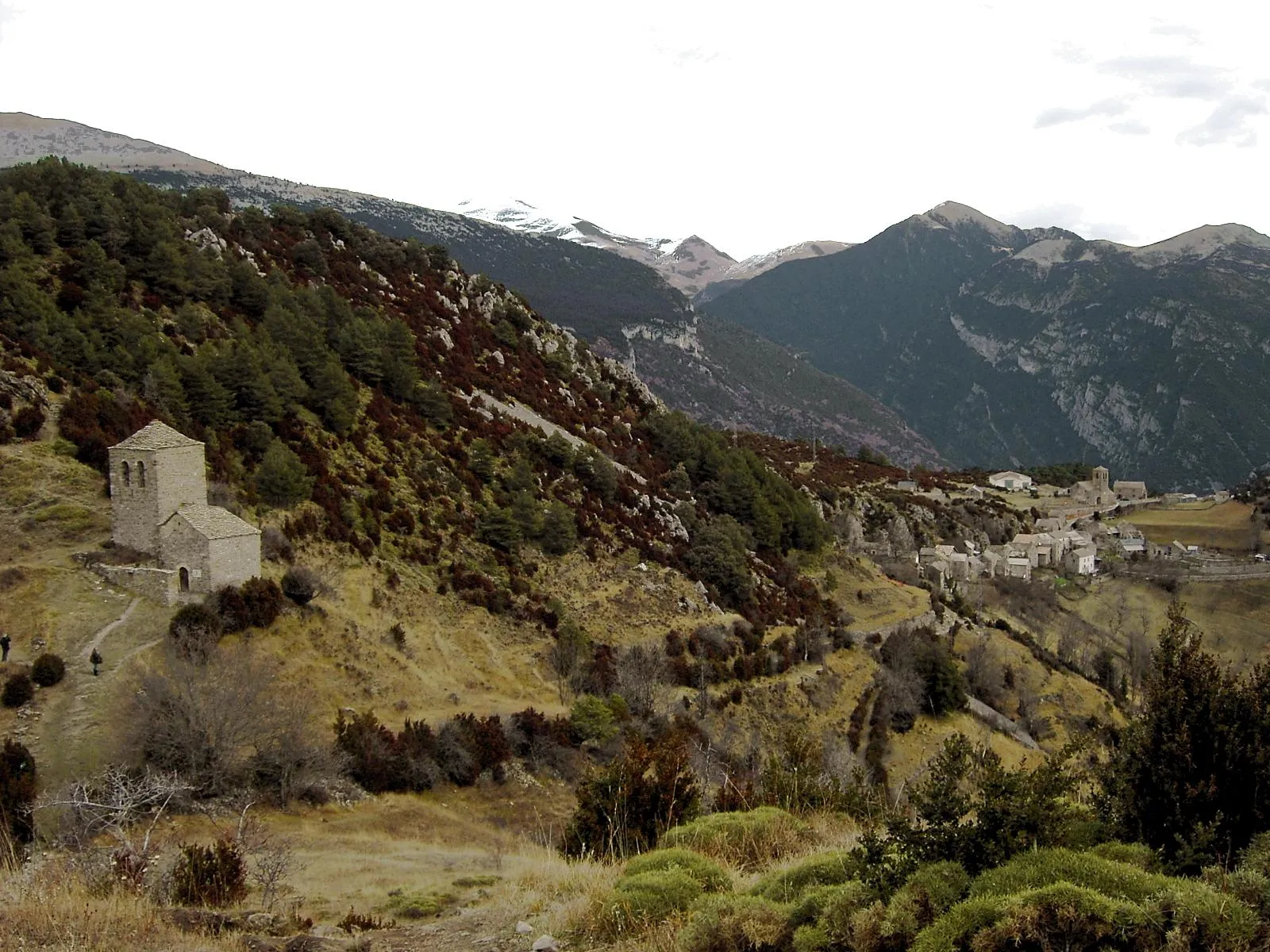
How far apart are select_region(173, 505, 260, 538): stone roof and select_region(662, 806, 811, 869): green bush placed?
14852 millimetres

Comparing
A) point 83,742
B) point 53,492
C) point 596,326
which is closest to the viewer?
point 83,742

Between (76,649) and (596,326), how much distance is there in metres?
136

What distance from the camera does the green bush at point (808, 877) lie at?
20.0ft

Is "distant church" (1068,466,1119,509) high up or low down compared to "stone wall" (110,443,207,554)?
down

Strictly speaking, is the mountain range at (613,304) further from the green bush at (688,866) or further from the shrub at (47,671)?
the green bush at (688,866)

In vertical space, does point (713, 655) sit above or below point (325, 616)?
below

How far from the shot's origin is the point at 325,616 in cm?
2139

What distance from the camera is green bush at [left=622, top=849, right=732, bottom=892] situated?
6945 millimetres

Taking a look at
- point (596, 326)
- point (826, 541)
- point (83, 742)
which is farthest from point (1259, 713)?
point (596, 326)

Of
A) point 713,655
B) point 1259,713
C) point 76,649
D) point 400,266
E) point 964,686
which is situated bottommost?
point 964,686

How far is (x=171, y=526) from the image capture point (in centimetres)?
1956

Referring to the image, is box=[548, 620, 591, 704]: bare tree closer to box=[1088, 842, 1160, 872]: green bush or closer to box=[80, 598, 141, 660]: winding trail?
box=[80, 598, 141, 660]: winding trail

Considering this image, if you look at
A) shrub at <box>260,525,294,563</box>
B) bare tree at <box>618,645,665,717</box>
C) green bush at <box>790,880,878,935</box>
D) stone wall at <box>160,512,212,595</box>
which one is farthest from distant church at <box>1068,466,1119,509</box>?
green bush at <box>790,880,878,935</box>

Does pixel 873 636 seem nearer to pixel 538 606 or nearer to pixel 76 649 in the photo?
pixel 538 606
